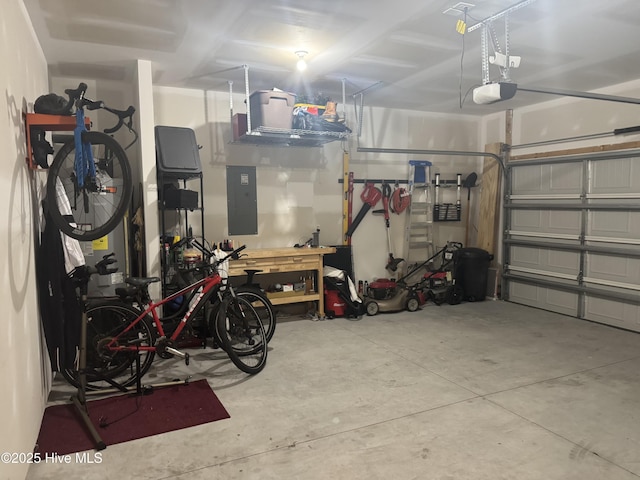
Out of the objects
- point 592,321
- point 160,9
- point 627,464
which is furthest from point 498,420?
point 160,9

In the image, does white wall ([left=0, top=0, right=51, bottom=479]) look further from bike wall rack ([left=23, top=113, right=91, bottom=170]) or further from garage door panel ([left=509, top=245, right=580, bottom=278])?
garage door panel ([left=509, top=245, right=580, bottom=278])

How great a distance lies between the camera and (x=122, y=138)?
4840mm

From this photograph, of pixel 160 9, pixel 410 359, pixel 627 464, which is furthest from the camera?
pixel 410 359

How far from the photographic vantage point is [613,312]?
16.7 feet

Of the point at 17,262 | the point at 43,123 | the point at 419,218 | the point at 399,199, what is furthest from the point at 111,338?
the point at 419,218

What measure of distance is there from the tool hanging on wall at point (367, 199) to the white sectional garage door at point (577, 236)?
6.35 feet

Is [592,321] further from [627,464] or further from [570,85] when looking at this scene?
[627,464]

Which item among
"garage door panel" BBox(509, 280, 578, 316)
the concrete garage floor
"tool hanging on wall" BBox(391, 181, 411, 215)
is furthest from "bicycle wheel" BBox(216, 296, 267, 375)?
"garage door panel" BBox(509, 280, 578, 316)

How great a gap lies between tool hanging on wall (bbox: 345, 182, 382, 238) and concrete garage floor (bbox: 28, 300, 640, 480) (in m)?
1.92

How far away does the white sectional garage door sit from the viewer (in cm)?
492

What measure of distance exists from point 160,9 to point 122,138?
7.02 feet

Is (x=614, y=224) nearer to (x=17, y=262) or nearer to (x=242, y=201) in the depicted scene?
(x=242, y=201)

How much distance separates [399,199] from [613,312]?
2.97 metres

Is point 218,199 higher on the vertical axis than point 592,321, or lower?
higher
